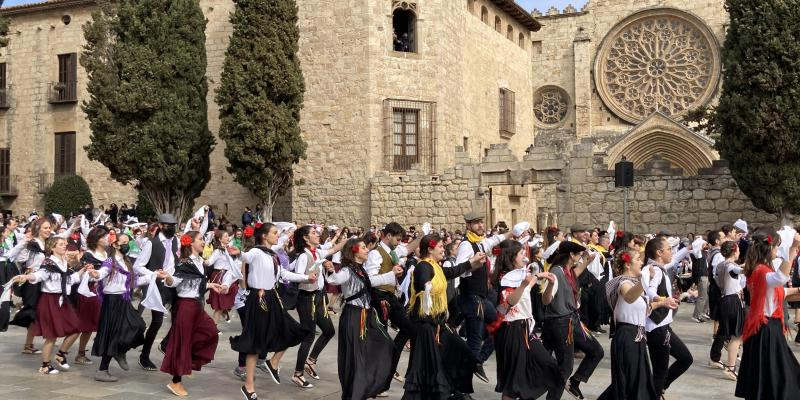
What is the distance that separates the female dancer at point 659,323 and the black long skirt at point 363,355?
2383 millimetres

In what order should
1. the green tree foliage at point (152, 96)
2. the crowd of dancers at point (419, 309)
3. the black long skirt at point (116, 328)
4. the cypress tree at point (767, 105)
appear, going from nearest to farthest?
the crowd of dancers at point (419, 309) → the black long skirt at point (116, 328) → the cypress tree at point (767, 105) → the green tree foliage at point (152, 96)

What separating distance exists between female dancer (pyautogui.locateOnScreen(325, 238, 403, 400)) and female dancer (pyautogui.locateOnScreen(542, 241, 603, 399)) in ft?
4.99

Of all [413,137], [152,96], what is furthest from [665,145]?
[152,96]

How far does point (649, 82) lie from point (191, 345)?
115 feet

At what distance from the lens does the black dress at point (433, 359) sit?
7.81 meters

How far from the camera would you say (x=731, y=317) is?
1009cm

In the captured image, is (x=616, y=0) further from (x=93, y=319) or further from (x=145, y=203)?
(x=93, y=319)

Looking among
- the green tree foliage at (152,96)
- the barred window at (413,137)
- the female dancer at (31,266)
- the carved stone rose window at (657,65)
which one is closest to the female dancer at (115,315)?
the female dancer at (31,266)

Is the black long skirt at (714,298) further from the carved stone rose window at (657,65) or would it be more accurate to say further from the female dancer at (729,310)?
the carved stone rose window at (657,65)

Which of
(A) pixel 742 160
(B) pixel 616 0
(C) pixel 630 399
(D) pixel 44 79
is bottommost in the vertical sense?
(C) pixel 630 399

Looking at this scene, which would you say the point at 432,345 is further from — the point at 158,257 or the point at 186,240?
the point at 158,257

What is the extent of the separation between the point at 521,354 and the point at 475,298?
2.28m

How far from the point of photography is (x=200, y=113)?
2514 centimetres

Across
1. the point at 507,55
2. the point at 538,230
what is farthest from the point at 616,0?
the point at 538,230
